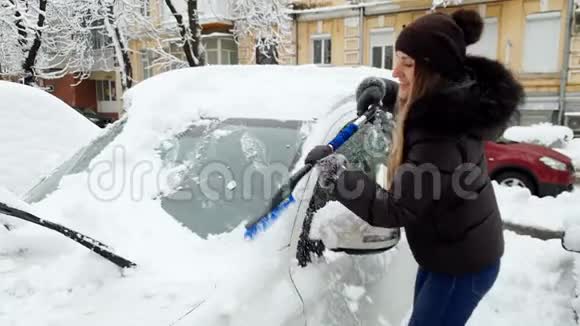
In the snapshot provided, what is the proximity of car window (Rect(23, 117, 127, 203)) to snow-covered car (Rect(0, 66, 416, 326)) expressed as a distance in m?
0.01

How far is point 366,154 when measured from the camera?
237 cm

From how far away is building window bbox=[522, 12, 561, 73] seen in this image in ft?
45.9

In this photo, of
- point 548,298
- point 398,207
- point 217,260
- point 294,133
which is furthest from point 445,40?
point 548,298

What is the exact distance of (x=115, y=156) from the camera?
2.38m

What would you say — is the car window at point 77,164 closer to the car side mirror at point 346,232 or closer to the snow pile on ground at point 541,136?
the car side mirror at point 346,232

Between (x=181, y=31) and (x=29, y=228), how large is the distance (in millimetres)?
9832

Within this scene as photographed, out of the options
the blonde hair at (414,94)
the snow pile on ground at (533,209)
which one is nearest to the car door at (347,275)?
the blonde hair at (414,94)

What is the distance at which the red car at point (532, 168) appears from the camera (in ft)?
23.7

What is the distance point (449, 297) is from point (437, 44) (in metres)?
0.90

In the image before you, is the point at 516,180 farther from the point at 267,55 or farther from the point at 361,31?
the point at 361,31

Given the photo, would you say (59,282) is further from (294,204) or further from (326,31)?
(326,31)

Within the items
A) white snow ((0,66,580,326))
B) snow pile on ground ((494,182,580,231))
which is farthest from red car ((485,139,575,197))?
white snow ((0,66,580,326))

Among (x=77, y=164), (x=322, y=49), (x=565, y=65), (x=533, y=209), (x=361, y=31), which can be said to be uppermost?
(x=361, y=31)

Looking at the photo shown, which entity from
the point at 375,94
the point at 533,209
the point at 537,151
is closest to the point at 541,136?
the point at 537,151
